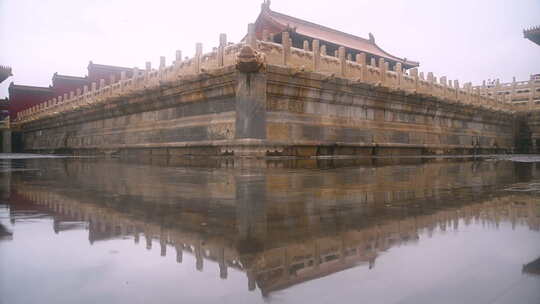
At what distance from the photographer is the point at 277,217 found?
2.40 meters

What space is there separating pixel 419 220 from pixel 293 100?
732 centimetres

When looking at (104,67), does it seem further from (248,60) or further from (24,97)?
(248,60)

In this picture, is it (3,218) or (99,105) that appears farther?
(99,105)

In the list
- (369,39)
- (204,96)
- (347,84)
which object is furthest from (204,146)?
(369,39)

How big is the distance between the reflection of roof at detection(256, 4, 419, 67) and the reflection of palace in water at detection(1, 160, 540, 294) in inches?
685

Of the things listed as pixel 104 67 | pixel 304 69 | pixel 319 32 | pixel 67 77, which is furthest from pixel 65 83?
pixel 304 69

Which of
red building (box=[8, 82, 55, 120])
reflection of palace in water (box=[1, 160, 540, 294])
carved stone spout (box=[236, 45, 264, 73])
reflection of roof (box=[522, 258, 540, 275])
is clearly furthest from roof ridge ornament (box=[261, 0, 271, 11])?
red building (box=[8, 82, 55, 120])

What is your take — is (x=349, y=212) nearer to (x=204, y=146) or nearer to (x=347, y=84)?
(x=204, y=146)

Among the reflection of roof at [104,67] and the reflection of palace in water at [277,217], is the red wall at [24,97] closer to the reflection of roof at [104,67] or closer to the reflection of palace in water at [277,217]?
the reflection of roof at [104,67]

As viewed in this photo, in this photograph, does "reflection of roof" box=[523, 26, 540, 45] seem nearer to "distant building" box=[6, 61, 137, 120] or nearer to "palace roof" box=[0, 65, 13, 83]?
"distant building" box=[6, 61, 137, 120]

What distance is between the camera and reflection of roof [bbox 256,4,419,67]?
21547 millimetres

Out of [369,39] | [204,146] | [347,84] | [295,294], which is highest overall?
[369,39]

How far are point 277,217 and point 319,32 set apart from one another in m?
23.2

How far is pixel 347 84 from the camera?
10.5 m
